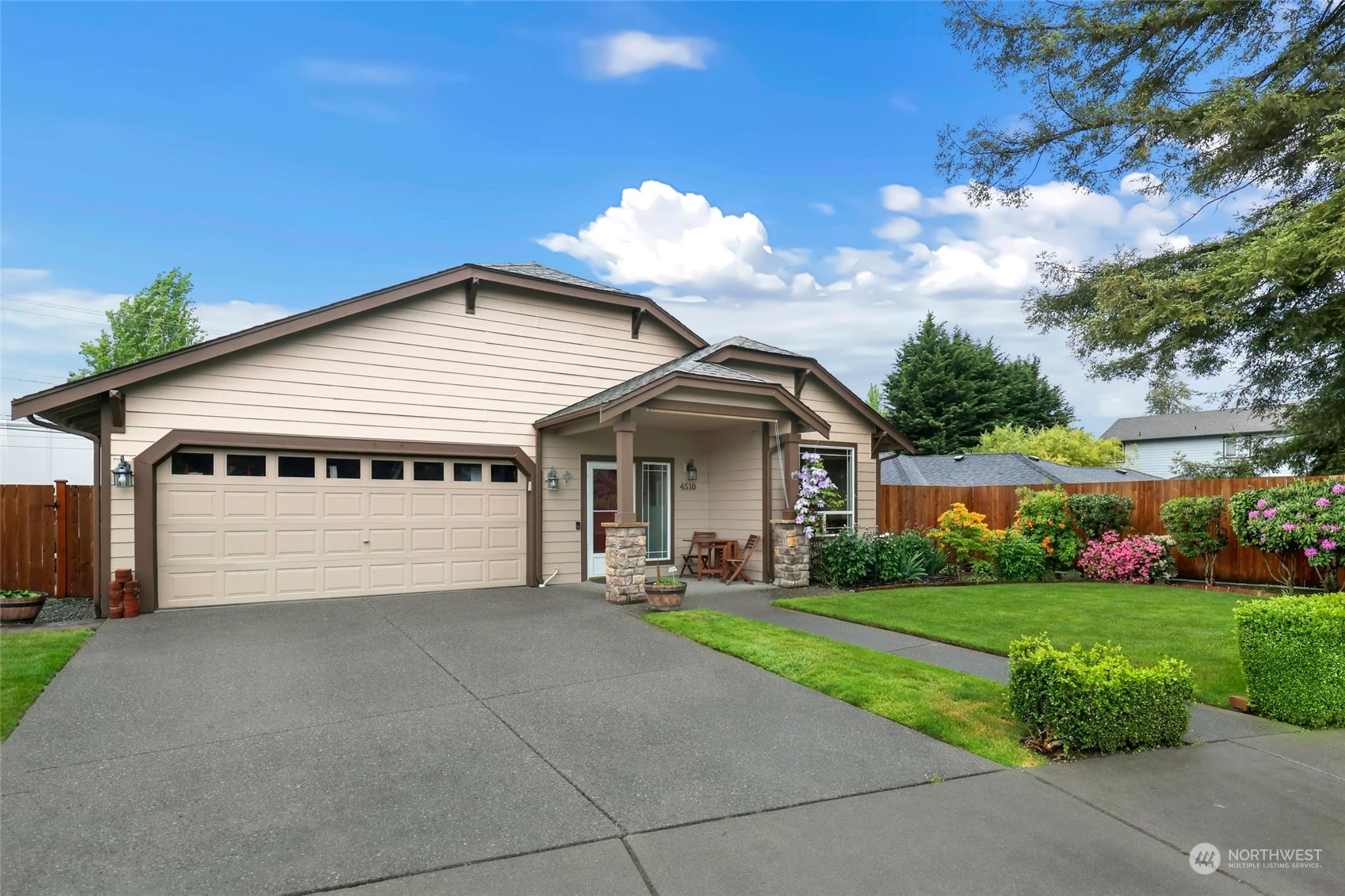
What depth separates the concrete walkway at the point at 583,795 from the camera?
3156mm

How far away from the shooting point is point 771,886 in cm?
305

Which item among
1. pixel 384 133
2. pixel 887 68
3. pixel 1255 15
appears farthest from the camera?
pixel 384 133

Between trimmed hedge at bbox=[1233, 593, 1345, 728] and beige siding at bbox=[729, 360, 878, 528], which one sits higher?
beige siding at bbox=[729, 360, 878, 528]

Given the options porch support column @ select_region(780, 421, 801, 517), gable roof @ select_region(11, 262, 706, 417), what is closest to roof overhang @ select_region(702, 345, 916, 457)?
gable roof @ select_region(11, 262, 706, 417)

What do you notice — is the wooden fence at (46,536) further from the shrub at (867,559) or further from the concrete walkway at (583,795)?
the shrub at (867,559)

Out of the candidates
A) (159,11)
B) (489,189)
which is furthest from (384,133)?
(159,11)

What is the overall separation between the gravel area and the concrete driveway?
196 centimetres

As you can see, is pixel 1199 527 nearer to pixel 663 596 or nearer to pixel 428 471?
pixel 663 596

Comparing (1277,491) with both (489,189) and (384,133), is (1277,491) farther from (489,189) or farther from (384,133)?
(384,133)

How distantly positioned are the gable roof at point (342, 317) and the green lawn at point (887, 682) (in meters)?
6.09

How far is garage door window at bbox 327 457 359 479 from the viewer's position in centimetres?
1038

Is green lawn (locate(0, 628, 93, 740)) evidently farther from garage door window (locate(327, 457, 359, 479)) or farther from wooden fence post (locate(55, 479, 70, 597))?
wooden fence post (locate(55, 479, 70, 597))

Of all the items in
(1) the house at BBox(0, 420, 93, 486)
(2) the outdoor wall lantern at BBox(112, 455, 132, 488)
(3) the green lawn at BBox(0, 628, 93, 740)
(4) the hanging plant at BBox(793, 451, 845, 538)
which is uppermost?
(1) the house at BBox(0, 420, 93, 486)

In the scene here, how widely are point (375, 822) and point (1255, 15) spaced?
1333cm
